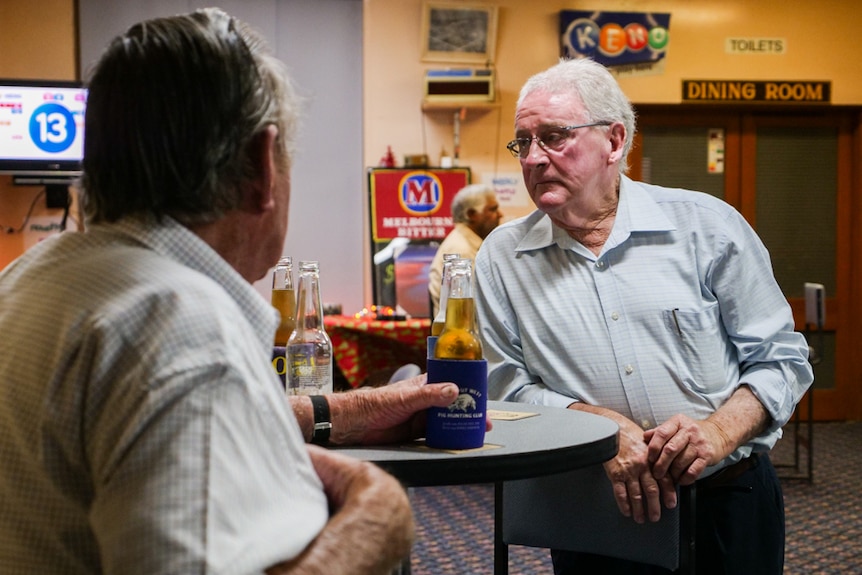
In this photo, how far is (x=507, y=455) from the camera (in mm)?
1333

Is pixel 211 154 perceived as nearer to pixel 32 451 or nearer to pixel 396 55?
pixel 32 451

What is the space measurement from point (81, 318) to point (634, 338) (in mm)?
1332

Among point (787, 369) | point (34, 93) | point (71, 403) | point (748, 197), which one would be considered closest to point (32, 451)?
point (71, 403)

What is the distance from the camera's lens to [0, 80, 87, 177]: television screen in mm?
5461

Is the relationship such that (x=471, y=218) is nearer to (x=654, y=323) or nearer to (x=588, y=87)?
(x=588, y=87)

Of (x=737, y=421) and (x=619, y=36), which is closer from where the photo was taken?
(x=737, y=421)

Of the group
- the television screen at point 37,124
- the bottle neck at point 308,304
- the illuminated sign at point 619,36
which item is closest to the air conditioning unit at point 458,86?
the illuminated sign at point 619,36

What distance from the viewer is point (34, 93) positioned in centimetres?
546

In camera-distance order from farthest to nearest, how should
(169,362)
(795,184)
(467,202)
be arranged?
(795,184), (467,202), (169,362)

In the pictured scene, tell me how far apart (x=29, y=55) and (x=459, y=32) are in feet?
9.84

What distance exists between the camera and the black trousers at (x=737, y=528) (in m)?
1.92

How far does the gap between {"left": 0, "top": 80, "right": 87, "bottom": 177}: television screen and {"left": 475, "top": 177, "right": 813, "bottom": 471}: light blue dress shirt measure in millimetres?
4155

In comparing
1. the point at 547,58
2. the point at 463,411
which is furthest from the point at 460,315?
the point at 547,58

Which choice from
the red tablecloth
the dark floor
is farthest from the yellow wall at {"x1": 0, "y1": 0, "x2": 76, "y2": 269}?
the dark floor
